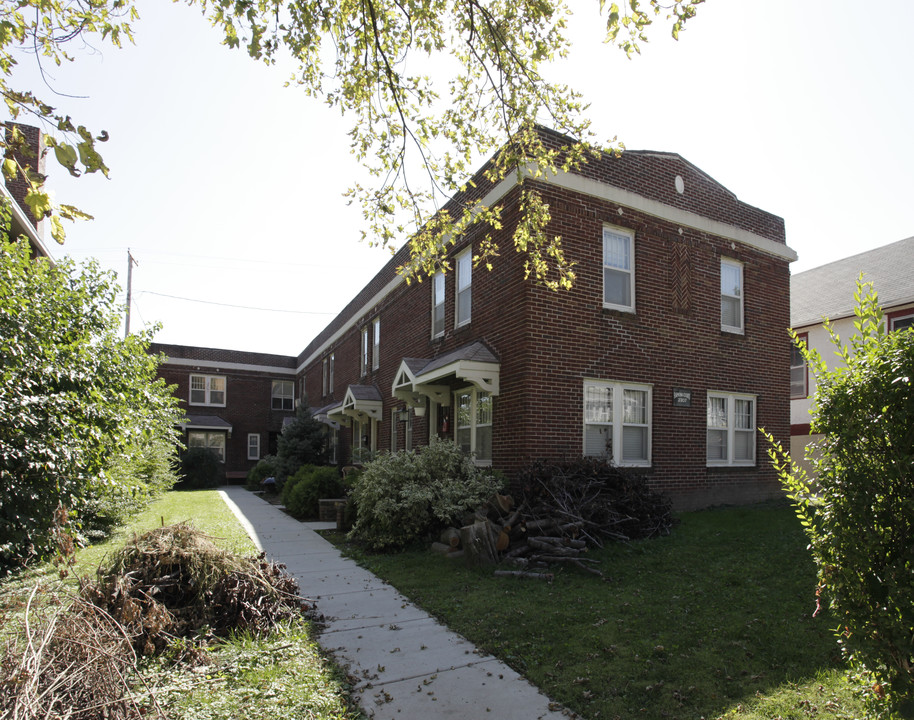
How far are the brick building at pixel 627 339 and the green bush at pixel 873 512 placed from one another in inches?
290

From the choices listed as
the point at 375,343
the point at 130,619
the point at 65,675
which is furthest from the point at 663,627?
the point at 375,343

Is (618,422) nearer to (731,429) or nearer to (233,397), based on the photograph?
(731,429)

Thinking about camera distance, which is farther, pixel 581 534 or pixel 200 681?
pixel 581 534

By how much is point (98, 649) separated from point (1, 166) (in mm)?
2653

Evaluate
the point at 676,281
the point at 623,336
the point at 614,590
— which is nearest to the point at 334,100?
the point at 614,590

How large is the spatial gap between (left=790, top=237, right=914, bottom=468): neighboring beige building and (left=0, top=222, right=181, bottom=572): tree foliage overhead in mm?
17928

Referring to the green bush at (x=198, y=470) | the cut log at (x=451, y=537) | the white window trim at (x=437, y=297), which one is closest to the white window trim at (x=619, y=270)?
the white window trim at (x=437, y=297)

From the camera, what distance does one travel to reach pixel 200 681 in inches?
173

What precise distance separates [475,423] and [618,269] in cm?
402

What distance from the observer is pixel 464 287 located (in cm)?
1348

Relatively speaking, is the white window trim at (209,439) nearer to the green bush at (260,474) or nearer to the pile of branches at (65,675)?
the green bush at (260,474)

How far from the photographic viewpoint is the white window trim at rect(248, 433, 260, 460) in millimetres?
33719

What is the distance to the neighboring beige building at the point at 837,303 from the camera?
18391 mm

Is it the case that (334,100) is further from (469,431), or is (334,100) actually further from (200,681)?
(469,431)
